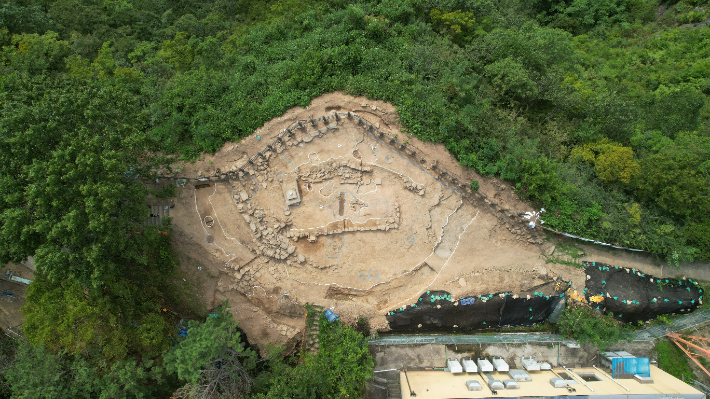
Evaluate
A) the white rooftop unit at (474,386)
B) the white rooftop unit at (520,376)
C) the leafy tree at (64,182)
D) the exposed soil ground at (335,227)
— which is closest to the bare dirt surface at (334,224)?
the exposed soil ground at (335,227)

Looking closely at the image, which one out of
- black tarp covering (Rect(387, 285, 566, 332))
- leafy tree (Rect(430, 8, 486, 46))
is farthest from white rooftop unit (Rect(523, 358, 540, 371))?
leafy tree (Rect(430, 8, 486, 46))

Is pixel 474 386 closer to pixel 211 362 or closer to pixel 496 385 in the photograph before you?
pixel 496 385

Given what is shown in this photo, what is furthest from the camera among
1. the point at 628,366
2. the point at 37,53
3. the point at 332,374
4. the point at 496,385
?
the point at 37,53

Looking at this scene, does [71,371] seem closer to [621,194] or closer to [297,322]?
[297,322]

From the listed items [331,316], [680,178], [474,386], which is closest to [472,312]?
[474,386]

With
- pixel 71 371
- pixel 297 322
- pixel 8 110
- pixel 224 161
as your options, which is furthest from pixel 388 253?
pixel 8 110

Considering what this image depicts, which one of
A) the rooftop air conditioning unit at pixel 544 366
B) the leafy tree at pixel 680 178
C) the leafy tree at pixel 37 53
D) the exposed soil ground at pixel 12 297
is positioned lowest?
the rooftop air conditioning unit at pixel 544 366

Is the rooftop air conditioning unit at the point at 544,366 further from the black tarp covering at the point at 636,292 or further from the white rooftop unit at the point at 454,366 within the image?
the white rooftop unit at the point at 454,366

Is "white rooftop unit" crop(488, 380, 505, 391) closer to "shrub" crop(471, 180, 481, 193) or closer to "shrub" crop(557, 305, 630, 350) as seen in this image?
"shrub" crop(557, 305, 630, 350)
